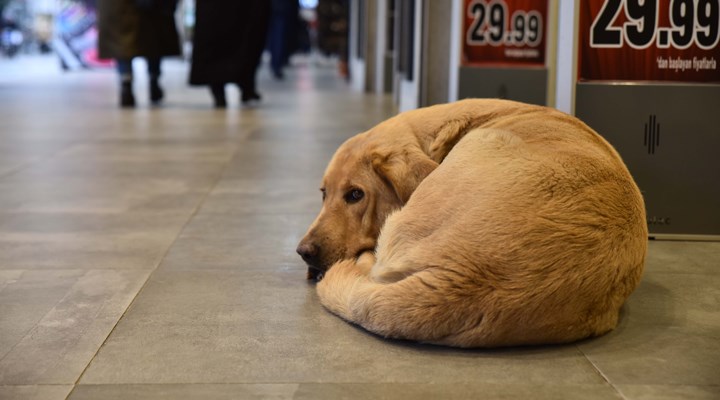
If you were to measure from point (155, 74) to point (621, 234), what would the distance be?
9.11m

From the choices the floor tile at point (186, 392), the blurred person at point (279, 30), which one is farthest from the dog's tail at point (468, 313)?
the blurred person at point (279, 30)

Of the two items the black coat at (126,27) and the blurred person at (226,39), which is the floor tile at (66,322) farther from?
the black coat at (126,27)

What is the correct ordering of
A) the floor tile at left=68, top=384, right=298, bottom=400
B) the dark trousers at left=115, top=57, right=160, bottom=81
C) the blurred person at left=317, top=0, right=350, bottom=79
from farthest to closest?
the blurred person at left=317, top=0, right=350, bottom=79 < the dark trousers at left=115, top=57, right=160, bottom=81 < the floor tile at left=68, top=384, right=298, bottom=400

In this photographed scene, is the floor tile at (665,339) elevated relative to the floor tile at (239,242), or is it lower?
lower

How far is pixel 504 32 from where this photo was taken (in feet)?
18.4

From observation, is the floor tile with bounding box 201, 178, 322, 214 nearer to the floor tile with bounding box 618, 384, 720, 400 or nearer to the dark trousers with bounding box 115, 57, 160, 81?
the floor tile with bounding box 618, 384, 720, 400

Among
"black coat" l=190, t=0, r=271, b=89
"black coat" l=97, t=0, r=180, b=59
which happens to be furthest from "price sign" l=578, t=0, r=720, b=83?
"black coat" l=97, t=0, r=180, b=59

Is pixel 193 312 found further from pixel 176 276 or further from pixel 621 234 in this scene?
pixel 621 234

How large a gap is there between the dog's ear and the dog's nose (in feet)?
1.06

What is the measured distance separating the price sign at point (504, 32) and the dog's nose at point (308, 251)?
2795 mm

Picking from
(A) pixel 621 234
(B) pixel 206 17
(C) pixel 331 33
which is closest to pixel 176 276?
(A) pixel 621 234

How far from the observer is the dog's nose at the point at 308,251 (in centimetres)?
310

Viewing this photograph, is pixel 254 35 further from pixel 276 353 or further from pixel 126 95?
pixel 276 353

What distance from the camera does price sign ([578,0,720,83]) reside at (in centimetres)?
394
